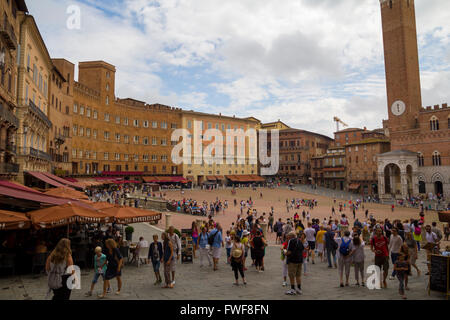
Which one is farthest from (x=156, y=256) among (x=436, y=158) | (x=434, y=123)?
(x=434, y=123)

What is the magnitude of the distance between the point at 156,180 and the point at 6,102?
42.2 meters

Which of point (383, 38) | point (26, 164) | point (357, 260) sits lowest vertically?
point (357, 260)

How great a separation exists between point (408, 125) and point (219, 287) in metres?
57.8

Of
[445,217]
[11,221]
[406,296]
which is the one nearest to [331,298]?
[406,296]

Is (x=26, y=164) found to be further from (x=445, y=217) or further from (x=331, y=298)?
(x=445, y=217)

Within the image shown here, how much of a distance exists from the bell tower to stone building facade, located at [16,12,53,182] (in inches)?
2174

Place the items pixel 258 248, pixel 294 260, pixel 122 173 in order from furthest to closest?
pixel 122 173 → pixel 258 248 → pixel 294 260

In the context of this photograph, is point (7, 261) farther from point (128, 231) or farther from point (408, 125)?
point (408, 125)

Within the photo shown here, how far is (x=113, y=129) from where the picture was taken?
5806 centimetres

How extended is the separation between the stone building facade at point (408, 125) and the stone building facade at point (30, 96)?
49225 millimetres

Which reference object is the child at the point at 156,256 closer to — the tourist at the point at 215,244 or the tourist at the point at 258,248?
the tourist at the point at 215,244

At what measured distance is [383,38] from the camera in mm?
57656

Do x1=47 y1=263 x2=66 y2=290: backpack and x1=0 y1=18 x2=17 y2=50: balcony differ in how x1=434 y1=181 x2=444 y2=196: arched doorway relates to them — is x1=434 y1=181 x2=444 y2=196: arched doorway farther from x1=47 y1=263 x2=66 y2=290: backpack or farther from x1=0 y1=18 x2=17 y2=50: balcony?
x1=47 y1=263 x2=66 y2=290: backpack
